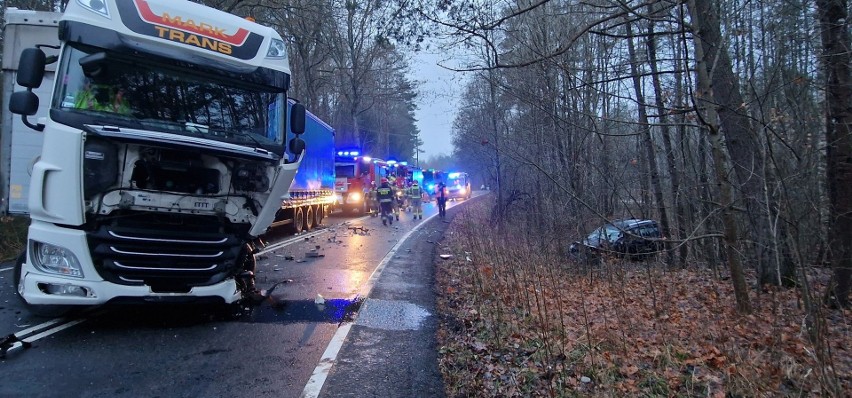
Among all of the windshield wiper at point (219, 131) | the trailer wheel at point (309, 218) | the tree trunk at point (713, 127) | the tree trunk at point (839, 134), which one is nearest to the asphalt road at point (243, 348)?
the windshield wiper at point (219, 131)

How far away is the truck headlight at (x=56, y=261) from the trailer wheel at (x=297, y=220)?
410 inches

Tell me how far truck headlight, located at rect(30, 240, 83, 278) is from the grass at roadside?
753cm

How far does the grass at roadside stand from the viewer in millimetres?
10730

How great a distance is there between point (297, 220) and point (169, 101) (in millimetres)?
10743

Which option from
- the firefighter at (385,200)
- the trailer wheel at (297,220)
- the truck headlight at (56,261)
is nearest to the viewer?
the truck headlight at (56,261)

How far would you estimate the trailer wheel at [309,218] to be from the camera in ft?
56.3

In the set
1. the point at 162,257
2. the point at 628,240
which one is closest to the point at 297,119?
the point at 162,257

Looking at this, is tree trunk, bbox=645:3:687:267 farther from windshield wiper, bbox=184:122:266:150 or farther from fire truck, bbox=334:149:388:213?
fire truck, bbox=334:149:388:213

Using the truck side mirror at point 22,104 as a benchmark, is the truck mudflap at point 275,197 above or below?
below

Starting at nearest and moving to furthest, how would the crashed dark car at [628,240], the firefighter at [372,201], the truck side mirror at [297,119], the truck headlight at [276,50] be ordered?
the truck headlight at [276,50] → the truck side mirror at [297,119] → the crashed dark car at [628,240] → the firefighter at [372,201]

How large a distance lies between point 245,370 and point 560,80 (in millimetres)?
9852

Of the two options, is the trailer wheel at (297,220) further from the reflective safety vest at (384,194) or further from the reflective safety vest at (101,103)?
the reflective safety vest at (101,103)

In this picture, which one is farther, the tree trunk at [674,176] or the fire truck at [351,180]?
the fire truck at [351,180]

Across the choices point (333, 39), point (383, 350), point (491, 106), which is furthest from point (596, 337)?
point (333, 39)
